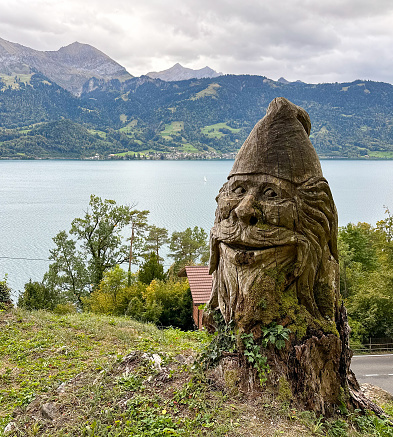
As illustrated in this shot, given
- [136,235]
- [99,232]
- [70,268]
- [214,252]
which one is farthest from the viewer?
[136,235]

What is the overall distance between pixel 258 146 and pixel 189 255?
37153 mm

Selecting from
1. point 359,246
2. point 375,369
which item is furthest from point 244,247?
point 359,246

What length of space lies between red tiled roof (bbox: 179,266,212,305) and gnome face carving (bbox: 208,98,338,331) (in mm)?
12724

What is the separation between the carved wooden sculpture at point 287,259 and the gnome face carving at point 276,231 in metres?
0.02

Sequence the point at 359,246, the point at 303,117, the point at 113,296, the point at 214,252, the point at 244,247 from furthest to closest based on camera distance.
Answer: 1. the point at 359,246
2. the point at 113,296
3. the point at 303,117
4. the point at 214,252
5. the point at 244,247

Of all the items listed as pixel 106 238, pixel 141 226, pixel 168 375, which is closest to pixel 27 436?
pixel 168 375

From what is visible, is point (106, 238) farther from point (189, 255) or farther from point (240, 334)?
point (240, 334)

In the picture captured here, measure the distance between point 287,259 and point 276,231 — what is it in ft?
1.66

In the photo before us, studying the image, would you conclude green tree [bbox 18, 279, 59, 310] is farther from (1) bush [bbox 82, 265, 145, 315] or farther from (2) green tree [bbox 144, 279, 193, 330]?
(2) green tree [bbox 144, 279, 193, 330]

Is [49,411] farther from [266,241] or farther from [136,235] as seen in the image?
[136,235]

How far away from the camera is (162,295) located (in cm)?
2380

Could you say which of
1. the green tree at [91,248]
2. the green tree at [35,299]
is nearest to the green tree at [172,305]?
the green tree at [35,299]

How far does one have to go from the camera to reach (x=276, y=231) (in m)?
5.79

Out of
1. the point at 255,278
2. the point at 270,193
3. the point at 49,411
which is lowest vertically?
the point at 49,411
